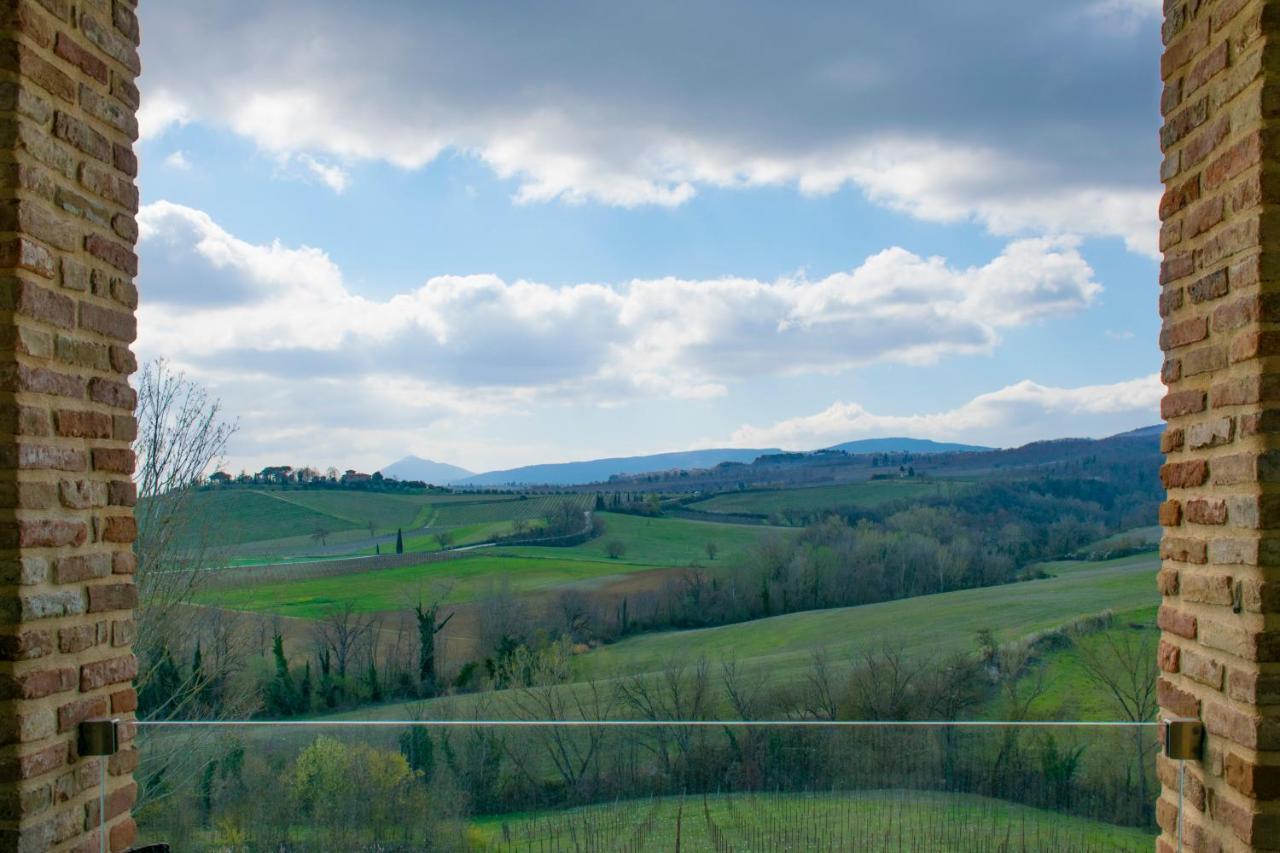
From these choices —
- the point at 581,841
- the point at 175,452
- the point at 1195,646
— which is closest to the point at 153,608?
the point at 175,452

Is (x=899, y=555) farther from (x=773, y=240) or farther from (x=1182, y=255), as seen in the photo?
(x=1182, y=255)

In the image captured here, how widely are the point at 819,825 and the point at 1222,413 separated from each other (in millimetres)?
1920

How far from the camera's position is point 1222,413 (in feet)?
5.87

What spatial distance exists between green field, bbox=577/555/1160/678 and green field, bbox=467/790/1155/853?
1897cm

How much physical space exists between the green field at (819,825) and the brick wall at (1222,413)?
100cm

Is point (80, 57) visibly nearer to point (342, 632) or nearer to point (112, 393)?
point (112, 393)

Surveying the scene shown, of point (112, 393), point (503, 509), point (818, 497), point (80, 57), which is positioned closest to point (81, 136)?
point (80, 57)

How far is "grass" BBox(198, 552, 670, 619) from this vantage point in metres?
28.2

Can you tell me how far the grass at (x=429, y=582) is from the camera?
2825cm

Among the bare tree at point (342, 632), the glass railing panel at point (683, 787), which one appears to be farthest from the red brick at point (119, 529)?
the bare tree at point (342, 632)

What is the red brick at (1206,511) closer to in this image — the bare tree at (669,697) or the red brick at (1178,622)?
the red brick at (1178,622)

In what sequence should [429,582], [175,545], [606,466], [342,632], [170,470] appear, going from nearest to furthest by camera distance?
[175,545]
[170,470]
[342,632]
[429,582]
[606,466]

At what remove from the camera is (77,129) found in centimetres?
195

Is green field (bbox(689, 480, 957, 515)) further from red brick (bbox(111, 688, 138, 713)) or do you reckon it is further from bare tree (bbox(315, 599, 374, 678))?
red brick (bbox(111, 688, 138, 713))
